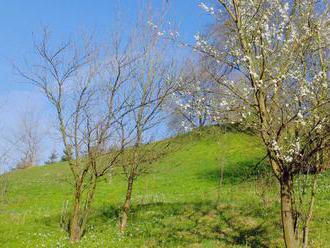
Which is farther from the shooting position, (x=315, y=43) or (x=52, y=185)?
(x=52, y=185)

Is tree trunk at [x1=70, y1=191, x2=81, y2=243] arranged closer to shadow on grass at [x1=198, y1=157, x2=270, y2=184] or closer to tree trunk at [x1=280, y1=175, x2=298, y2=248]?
tree trunk at [x1=280, y1=175, x2=298, y2=248]

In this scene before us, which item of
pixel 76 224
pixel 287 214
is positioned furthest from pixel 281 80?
pixel 76 224

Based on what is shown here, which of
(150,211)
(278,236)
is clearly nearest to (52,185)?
(150,211)

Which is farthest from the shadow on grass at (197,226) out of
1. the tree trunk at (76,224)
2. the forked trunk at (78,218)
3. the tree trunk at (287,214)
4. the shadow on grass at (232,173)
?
the shadow on grass at (232,173)

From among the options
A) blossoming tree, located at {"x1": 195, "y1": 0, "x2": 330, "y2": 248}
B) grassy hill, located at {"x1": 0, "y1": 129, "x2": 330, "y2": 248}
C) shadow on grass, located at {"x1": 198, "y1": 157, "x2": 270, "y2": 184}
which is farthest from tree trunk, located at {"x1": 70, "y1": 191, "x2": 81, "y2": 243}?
shadow on grass, located at {"x1": 198, "y1": 157, "x2": 270, "y2": 184}

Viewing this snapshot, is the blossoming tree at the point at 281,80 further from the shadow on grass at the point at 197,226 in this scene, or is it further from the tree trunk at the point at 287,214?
the shadow on grass at the point at 197,226

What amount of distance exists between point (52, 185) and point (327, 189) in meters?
28.2

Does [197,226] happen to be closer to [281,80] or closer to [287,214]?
[287,214]

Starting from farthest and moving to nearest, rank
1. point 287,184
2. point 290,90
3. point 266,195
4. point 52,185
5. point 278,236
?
point 52,185, point 266,195, point 278,236, point 290,90, point 287,184

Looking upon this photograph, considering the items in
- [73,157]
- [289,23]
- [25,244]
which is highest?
[289,23]

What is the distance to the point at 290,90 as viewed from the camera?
10.8 m

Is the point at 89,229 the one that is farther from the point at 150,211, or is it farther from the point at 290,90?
the point at 290,90

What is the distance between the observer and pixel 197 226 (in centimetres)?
1720

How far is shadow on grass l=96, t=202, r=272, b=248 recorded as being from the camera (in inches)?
592
